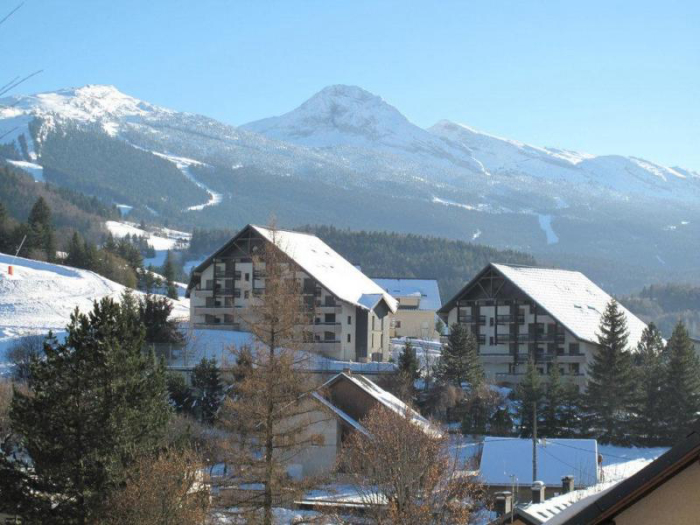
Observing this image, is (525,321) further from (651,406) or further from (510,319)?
(651,406)

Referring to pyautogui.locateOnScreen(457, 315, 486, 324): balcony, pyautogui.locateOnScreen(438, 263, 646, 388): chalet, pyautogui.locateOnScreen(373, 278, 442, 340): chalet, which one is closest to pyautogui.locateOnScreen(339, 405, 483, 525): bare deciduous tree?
pyautogui.locateOnScreen(438, 263, 646, 388): chalet

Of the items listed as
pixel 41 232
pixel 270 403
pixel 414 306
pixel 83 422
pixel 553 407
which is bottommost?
pixel 553 407

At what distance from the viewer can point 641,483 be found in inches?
276

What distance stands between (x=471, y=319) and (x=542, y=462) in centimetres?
3469

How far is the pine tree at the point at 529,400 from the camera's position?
55781 mm

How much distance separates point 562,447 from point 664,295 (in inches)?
6147

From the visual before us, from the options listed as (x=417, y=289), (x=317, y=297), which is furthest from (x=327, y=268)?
(x=417, y=289)

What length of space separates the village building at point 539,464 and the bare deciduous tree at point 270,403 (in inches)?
475

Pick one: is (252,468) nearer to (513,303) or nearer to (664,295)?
(513,303)

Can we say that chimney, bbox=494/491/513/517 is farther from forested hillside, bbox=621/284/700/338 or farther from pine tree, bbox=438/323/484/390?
forested hillside, bbox=621/284/700/338

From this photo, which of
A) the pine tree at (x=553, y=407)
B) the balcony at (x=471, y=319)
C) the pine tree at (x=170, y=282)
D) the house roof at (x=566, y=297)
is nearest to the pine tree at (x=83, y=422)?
the pine tree at (x=553, y=407)

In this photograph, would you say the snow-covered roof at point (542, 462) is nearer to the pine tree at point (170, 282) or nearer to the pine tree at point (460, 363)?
the pine tree at point (460, 363)

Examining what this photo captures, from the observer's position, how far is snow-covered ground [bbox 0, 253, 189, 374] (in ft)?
224

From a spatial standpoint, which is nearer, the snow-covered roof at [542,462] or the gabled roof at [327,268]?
the snow-covered roof at [542,462]
